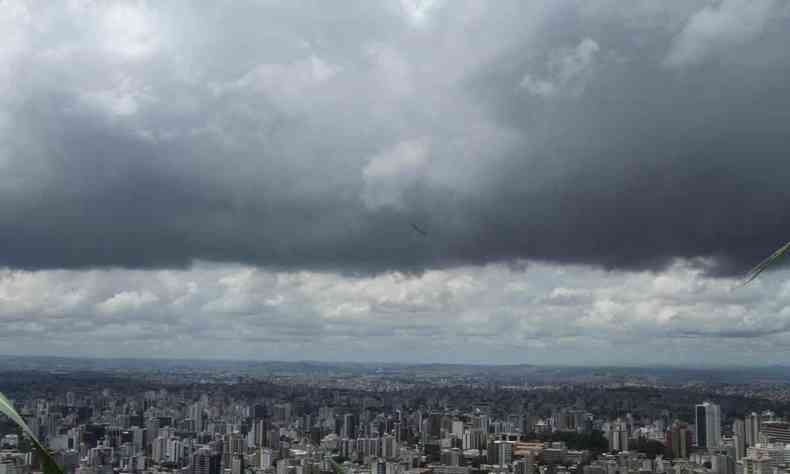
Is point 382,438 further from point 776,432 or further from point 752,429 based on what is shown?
point 776,432

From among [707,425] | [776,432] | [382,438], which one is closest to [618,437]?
[707,425]

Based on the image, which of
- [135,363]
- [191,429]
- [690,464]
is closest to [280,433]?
[191,429]

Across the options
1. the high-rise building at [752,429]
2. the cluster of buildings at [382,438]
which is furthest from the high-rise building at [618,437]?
the high-rise building at [752,429]

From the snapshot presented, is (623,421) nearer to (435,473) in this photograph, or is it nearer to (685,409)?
(685,409)

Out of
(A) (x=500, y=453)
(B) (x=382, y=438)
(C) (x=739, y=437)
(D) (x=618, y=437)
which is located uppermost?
(C) (x=739, y=437)

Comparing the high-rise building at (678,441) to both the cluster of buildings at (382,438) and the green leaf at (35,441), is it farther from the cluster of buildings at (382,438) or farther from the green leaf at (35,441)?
the green leaf at (35,441)

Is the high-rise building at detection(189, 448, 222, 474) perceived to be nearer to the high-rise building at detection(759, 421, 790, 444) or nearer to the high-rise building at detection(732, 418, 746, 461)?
the high-rise building at detection(732, 418, 746, 461)
